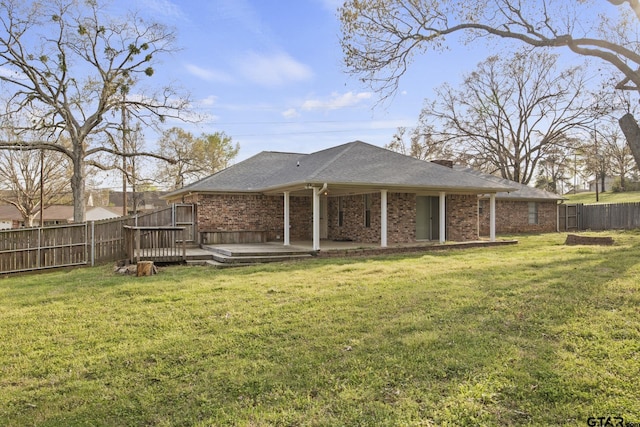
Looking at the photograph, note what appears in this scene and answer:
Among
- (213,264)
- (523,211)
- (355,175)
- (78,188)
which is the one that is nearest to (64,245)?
(213,264)

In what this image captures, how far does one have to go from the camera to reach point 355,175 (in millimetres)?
13758

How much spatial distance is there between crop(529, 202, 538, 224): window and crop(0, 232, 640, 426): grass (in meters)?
17.5

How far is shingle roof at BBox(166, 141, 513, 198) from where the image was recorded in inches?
534

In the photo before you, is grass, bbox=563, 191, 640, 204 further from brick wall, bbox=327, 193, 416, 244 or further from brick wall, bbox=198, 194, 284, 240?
brick wall, bbox=198, 194, 284, 240

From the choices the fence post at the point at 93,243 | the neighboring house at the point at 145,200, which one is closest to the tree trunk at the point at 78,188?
the fence post at the point at 93,243

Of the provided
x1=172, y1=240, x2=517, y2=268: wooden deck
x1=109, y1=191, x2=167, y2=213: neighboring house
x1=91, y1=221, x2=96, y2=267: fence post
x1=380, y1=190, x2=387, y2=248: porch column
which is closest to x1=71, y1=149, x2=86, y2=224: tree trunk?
x1=91, y1=221, x2=96, y2=267: fence post

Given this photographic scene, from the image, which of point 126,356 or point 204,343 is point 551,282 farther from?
point 126,356

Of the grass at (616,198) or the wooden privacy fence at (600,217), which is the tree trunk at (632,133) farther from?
the grass at (616,198)

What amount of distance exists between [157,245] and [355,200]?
7663mm

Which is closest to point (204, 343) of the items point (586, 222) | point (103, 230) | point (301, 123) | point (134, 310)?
point (134, 310)

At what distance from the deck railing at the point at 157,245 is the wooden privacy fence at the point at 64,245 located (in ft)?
0.53

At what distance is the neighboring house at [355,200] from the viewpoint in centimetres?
1444

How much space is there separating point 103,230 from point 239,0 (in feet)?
26.2

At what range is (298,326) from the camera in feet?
18.1
